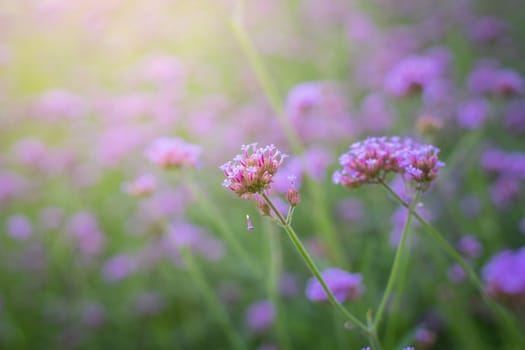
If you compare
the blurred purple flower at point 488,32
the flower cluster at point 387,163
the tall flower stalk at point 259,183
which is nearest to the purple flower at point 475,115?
the flower cluster at point 387,163

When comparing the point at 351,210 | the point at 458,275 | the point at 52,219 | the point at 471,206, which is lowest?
the point at 458,275

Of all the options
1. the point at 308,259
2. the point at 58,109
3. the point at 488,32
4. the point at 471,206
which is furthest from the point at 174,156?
the point at 488,32

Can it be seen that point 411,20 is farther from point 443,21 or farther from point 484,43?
point 484,43

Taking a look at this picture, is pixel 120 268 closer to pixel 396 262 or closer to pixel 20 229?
pixel 20 229

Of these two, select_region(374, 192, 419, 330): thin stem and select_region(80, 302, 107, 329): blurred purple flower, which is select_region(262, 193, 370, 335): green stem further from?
select_region(80, 302, 107, 329): blurred purple flower

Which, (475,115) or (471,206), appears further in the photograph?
(471,206)

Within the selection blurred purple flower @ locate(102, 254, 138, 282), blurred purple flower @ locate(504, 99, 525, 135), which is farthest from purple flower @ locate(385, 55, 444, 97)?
blurred purple flower @ locate(102, 254, 138, 282)

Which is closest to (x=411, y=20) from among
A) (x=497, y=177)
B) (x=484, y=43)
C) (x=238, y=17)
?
(x=484, y=43)
